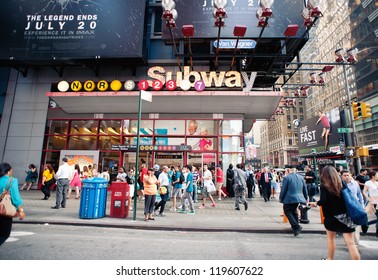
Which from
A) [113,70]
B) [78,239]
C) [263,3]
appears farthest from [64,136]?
[263,3]

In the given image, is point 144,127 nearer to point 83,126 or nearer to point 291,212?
point 83,126

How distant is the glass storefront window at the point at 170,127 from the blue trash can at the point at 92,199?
8.41 m

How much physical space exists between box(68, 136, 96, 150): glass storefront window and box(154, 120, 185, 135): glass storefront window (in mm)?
4813

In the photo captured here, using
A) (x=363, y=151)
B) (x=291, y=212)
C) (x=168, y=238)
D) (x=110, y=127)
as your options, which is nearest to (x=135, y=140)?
(x=110, y=127)

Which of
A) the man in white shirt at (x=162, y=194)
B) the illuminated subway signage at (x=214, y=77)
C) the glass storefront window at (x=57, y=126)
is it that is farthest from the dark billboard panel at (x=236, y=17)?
the glass storefront window at (x=57, y=126)

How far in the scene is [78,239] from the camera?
5246 millimetres

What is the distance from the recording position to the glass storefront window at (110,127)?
16.1 metres

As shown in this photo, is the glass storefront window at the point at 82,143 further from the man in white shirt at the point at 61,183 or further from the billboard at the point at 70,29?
the man in white shirt at the point at 61,183

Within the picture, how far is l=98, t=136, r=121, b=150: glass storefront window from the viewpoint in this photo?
51.8 ft

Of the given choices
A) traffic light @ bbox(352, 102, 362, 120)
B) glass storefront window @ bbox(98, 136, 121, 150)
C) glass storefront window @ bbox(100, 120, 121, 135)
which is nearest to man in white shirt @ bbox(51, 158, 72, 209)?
glass storefront window @ bbox(98, 136, 121, 150)

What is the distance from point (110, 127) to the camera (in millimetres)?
16188

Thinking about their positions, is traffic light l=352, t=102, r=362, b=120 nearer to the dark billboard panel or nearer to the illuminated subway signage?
the dark billboard panel

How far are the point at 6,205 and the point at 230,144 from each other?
43.0ft

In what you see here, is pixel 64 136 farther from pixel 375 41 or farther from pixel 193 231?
pixel 375 41
